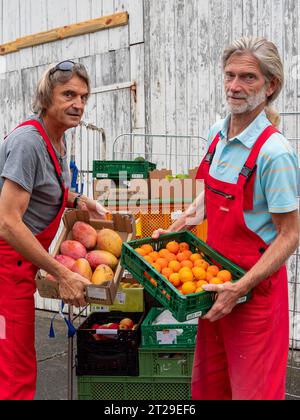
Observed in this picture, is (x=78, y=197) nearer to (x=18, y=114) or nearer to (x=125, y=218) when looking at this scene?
(x=125, y=218)

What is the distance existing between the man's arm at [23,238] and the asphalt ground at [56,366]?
197cm

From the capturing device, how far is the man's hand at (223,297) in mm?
2160

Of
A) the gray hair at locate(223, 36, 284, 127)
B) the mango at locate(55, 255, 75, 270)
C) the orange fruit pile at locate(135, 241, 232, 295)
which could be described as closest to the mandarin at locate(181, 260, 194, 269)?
the orange fruit pile at locate(135, 241, 232, 295)

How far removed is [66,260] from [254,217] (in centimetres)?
95

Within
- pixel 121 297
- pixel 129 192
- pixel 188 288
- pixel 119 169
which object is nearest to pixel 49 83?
pixel 188 288

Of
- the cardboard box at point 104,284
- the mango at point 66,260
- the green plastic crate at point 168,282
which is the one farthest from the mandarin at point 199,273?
the mango at point 66,260

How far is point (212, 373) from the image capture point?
259 cm

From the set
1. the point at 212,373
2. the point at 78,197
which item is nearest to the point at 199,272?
the point at 212,373

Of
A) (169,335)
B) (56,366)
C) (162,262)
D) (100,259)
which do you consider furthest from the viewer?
(56,366)

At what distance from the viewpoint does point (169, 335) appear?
368 cm

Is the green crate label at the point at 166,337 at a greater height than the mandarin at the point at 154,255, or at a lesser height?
lesser

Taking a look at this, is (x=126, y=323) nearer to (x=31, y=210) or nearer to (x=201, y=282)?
(x=31, y=210)

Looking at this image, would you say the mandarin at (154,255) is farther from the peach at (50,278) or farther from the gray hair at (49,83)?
the gray hair at (49,83)

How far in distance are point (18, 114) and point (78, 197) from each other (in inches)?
165
